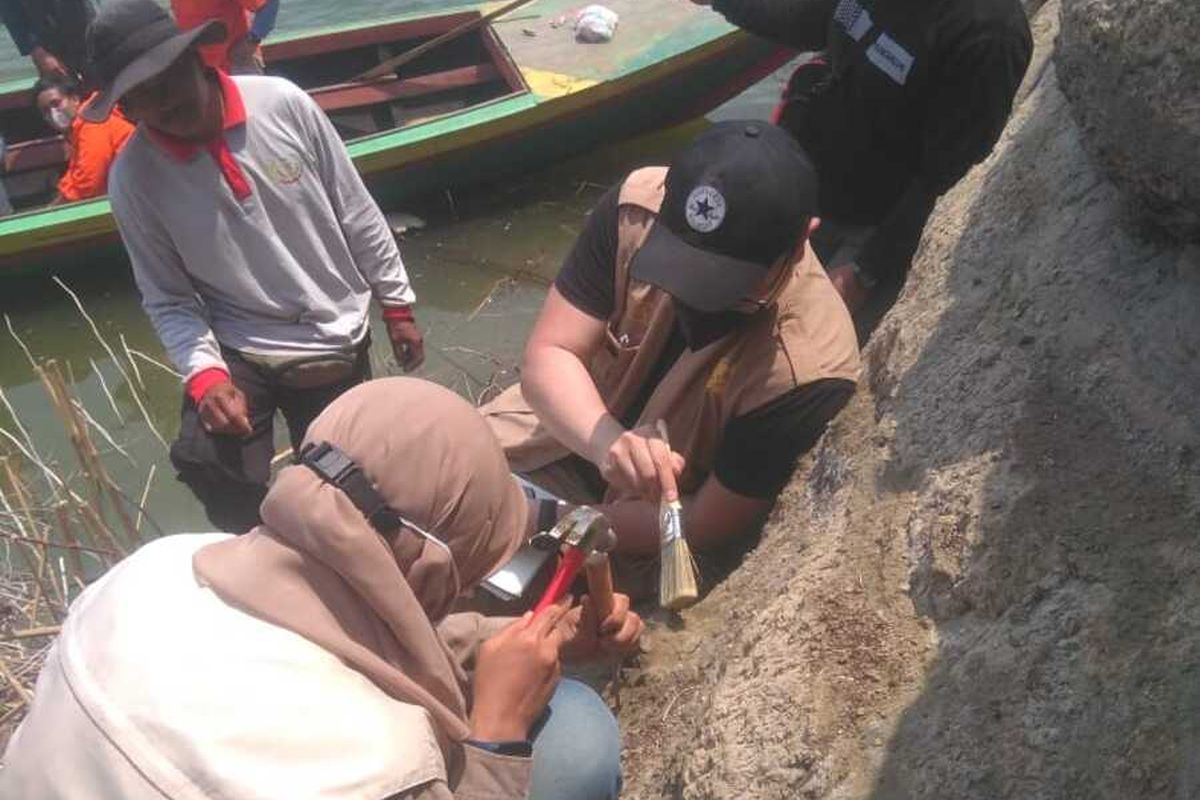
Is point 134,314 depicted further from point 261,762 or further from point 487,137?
point 261,762

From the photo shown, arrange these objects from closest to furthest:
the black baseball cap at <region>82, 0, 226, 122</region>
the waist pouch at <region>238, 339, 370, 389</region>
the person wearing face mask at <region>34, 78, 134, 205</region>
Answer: the black baseball cap at <region>82, 0, 226, 122</region>
the waist pouch at <region>238, 339, 370, 389</region>
the person wearing face mask at <region>34, 78, 134, 205</region>

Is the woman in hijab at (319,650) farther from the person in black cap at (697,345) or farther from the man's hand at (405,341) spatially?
the man's hand at (405,341)

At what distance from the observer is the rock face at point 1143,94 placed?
1683mm

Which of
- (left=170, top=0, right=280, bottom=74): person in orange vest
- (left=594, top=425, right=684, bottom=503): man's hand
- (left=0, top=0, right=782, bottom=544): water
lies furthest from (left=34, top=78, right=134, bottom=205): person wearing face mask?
(left=594, top=425, right=684, bottom=503): man's hand

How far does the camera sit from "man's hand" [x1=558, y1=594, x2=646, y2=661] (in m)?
2.42

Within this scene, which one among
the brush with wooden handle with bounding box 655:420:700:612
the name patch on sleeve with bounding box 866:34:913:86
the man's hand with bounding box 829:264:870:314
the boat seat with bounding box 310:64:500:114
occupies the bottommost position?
the boat seat with bounding box 310:64:500:114

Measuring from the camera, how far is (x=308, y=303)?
135 inches

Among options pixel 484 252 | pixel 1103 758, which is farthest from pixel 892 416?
pixel 484 252

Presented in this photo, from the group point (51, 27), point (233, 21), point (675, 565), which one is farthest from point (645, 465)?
point (51, 27)

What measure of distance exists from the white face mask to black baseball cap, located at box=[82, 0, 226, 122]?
4187 millimetres

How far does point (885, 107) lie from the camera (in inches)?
122

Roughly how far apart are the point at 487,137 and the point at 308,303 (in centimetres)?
370

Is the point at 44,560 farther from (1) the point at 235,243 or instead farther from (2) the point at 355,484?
(2) the point at 355,484

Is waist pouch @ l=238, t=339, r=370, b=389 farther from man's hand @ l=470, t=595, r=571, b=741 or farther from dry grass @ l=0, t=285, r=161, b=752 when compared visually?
man's hand @ l=470, t=595, r=571, b=741
